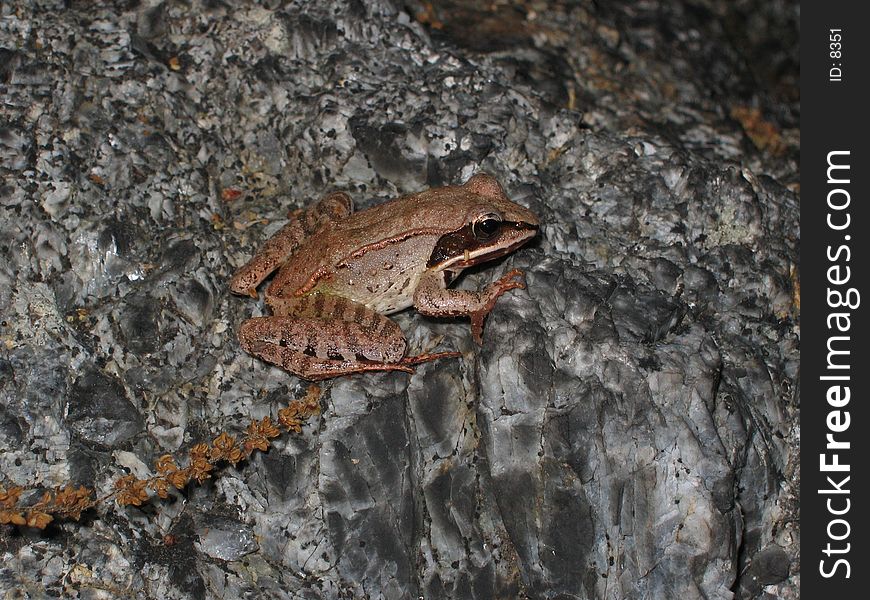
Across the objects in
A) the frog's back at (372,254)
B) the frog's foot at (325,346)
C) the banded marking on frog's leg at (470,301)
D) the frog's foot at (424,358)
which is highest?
the frog's back at (372,254)

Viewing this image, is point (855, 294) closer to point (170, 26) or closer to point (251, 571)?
point (251, 571)

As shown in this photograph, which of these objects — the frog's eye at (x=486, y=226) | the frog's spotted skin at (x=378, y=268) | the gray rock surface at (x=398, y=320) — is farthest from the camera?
the frog's eye at (x=486, y=226)

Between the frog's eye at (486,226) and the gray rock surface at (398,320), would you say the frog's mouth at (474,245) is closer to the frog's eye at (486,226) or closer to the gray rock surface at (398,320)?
the frog's eye at (486,226)

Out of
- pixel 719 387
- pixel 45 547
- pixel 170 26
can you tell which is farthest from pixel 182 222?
pixel 719 387

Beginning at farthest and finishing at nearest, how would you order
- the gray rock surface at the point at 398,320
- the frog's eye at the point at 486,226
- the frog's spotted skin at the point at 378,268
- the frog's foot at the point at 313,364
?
the frog's eye at the point at 486,226 → the frog's spotted skin at the point at 378,268 → the frog's foot at the point at 313,364 → the gray rock surface at the point at 398,320

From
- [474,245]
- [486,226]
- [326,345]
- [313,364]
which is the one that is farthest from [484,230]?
[313,364]

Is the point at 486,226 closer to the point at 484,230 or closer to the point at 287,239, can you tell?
the point at 484,230

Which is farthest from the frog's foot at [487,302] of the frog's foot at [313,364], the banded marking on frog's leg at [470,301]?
the frog's foot at [313,364]

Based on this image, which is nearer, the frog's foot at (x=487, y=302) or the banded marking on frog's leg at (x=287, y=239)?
the frog's foot at (x=487, y=302)
